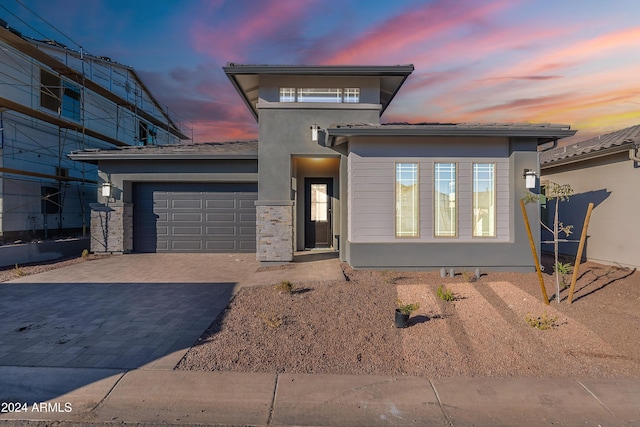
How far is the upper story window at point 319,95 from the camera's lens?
9.10 metres

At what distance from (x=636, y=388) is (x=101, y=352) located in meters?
6.16

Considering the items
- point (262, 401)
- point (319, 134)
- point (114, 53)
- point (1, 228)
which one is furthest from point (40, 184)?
point (262, 401)

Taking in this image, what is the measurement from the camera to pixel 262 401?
116 inches

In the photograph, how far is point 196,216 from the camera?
434 inches

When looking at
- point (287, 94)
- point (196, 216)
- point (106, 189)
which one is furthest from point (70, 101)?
point (287, 94)

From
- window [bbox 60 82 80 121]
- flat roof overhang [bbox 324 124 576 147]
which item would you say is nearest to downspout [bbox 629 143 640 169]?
flat roof overhang [bbox 324 124 576 147]

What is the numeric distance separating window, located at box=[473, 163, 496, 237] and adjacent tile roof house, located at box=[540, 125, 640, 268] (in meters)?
3.40

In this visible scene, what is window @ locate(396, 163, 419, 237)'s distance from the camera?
7.57m

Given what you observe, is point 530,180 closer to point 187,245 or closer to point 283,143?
point 283,143

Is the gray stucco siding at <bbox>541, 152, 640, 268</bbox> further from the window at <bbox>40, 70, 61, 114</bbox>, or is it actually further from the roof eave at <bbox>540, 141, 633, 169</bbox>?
the window at <bbox>40, 70, 61, 114</bbox>

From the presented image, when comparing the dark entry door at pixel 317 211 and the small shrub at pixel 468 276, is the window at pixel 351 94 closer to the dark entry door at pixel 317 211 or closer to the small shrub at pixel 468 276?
the dark entry door at pixel 317 211

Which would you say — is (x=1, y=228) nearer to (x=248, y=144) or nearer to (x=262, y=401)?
(x=248, y=144)

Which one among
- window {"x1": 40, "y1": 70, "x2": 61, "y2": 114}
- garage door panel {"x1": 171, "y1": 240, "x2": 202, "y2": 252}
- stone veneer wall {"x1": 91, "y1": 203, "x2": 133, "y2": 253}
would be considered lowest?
garage door panel {"x1": 171, "y1": 240, "x2": 202, "y2": 252}

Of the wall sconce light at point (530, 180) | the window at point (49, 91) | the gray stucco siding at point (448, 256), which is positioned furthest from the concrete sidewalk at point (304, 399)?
the window at point (49, 91)
